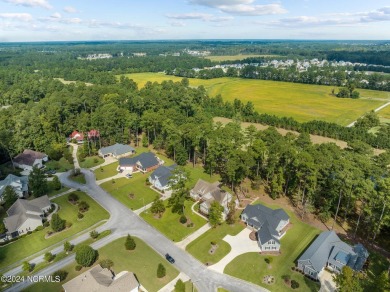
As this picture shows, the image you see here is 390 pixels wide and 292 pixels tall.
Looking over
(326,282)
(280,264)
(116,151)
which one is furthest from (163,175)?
(326,282)

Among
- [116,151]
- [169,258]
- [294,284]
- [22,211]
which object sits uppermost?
[22,211]

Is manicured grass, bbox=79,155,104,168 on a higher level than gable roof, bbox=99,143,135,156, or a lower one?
lower

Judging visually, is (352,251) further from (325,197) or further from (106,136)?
(106,136)

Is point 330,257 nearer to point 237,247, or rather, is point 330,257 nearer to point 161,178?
point 237,247

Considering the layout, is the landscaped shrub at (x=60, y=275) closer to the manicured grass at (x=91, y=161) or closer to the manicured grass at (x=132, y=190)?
the manicured grass at (x=132, y=190)

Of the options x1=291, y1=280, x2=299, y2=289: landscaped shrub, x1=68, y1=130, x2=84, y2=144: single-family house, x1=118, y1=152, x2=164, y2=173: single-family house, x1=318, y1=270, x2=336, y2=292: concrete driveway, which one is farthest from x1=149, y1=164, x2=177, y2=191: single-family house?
x1=68, y1=130, x2=84, y2=144: single-family house

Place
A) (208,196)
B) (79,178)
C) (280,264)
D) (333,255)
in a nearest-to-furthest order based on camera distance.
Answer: (333,255) < (280,264) < (208,196) < (79,178)

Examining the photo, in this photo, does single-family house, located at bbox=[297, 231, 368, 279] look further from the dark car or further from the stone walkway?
the dark car
